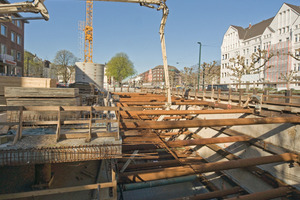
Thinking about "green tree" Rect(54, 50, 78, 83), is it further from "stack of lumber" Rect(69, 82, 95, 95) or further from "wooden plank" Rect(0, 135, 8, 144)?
"wooden plank" Rect(0, 135, 8, 144)

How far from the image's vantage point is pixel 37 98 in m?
6.02

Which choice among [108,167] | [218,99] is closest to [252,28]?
[218,99]

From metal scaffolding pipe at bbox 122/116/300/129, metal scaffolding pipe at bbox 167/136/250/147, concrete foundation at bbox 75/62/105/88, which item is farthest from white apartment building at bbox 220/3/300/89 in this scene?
metal scaffolding pipe at bbox 122/116/300/129

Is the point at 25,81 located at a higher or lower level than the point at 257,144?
higher

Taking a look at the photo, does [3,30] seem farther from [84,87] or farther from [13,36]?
[84,87]

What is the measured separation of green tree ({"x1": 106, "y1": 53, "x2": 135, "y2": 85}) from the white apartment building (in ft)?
108

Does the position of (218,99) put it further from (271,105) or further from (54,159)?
(54,159)

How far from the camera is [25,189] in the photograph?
517 cm

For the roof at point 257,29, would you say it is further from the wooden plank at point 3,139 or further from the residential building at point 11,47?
the wooden plank at point 3,139

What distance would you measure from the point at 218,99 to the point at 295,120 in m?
5.76

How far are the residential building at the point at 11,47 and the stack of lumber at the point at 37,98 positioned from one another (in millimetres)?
28793

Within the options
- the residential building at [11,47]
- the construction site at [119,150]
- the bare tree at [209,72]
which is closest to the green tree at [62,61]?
the residential building at [11,47]

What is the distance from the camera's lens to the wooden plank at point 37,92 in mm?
5707

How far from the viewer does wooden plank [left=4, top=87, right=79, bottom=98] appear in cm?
571
